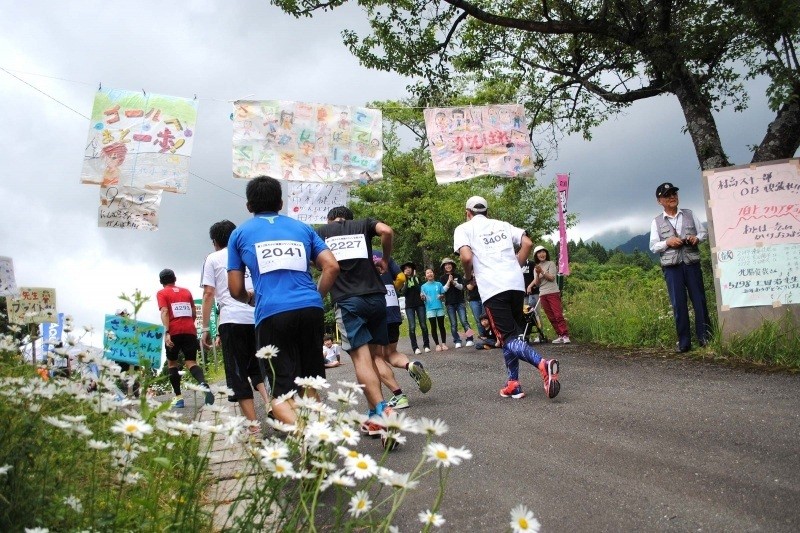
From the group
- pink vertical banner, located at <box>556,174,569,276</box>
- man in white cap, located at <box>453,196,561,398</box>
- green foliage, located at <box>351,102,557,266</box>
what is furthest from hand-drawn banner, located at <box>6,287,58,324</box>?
green foliage, located at <box>351,102,557,266</box>

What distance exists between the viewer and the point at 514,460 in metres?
4.38

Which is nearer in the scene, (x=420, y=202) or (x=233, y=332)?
(x=233, y=332)

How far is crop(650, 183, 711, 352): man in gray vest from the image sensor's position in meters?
8.49

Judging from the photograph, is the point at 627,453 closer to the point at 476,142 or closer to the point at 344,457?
the point at 344,457

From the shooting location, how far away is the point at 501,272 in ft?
21.1

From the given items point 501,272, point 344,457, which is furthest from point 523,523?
point 501,272

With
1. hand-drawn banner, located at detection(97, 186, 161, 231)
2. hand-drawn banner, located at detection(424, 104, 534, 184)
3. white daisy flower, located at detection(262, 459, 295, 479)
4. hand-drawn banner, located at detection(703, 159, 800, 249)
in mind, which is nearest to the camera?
white daisy flower, located at detection(262, 459, 295, 479)

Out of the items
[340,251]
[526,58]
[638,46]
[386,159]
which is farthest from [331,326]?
[340,251]

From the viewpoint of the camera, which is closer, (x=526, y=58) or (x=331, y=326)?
(x=526, y=58)

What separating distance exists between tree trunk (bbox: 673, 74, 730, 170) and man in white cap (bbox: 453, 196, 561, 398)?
15.4ft

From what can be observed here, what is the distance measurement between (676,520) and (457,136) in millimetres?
9663

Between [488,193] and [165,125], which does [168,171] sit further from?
[488,193]

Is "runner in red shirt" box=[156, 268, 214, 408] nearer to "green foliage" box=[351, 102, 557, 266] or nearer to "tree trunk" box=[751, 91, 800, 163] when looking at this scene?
"tree trunk" box=[751, 91, 800, 163]

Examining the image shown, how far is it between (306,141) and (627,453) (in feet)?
27.9
